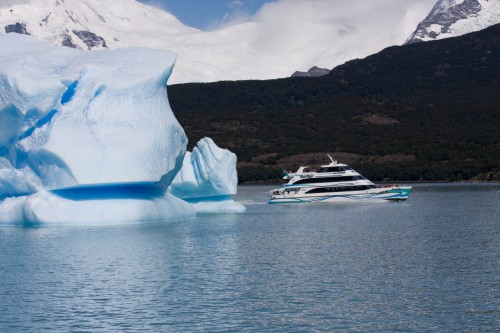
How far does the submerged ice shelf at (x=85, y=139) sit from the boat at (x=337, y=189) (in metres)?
31.3

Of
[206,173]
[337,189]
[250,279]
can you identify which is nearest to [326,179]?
[337,189]

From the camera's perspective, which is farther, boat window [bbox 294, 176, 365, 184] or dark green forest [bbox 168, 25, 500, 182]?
dark green forest [bbox 168, 25, 500, 182]

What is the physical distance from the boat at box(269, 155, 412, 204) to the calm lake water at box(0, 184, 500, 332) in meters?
27.7

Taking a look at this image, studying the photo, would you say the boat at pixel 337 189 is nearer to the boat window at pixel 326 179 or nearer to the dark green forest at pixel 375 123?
the boat window at pixel 326 179

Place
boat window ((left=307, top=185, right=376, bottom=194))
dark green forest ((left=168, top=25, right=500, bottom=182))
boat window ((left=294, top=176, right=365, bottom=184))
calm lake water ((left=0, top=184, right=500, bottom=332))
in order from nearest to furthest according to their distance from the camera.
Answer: calm lake water ((left=0, top=184, right=500, bottom=332))
boat window ((left=307, top=185, right=376, bottom=194))
boat window ((left=294, top=176, right=365, bottom=184))
dark green forest ((left=168, top=25, right=500, bottom=182))

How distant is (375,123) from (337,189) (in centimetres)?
8555

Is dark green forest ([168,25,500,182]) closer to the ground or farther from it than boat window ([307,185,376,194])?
farther from it

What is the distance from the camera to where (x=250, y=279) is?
93.1 ft

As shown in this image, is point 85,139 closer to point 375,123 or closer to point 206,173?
point 206,173

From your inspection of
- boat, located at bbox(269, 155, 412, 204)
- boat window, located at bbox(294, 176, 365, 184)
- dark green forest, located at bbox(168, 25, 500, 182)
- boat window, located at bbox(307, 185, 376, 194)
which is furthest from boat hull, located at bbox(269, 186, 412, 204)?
dark green forest, located at bbox(168, 25, 500, 182)

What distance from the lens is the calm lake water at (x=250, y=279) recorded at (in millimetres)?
22484

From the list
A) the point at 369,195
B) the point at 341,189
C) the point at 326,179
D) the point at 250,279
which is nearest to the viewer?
Result: the point at 250,279

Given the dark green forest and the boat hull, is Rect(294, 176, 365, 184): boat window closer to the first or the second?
the boat hull

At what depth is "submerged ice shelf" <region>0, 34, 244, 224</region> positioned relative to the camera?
137 ft
